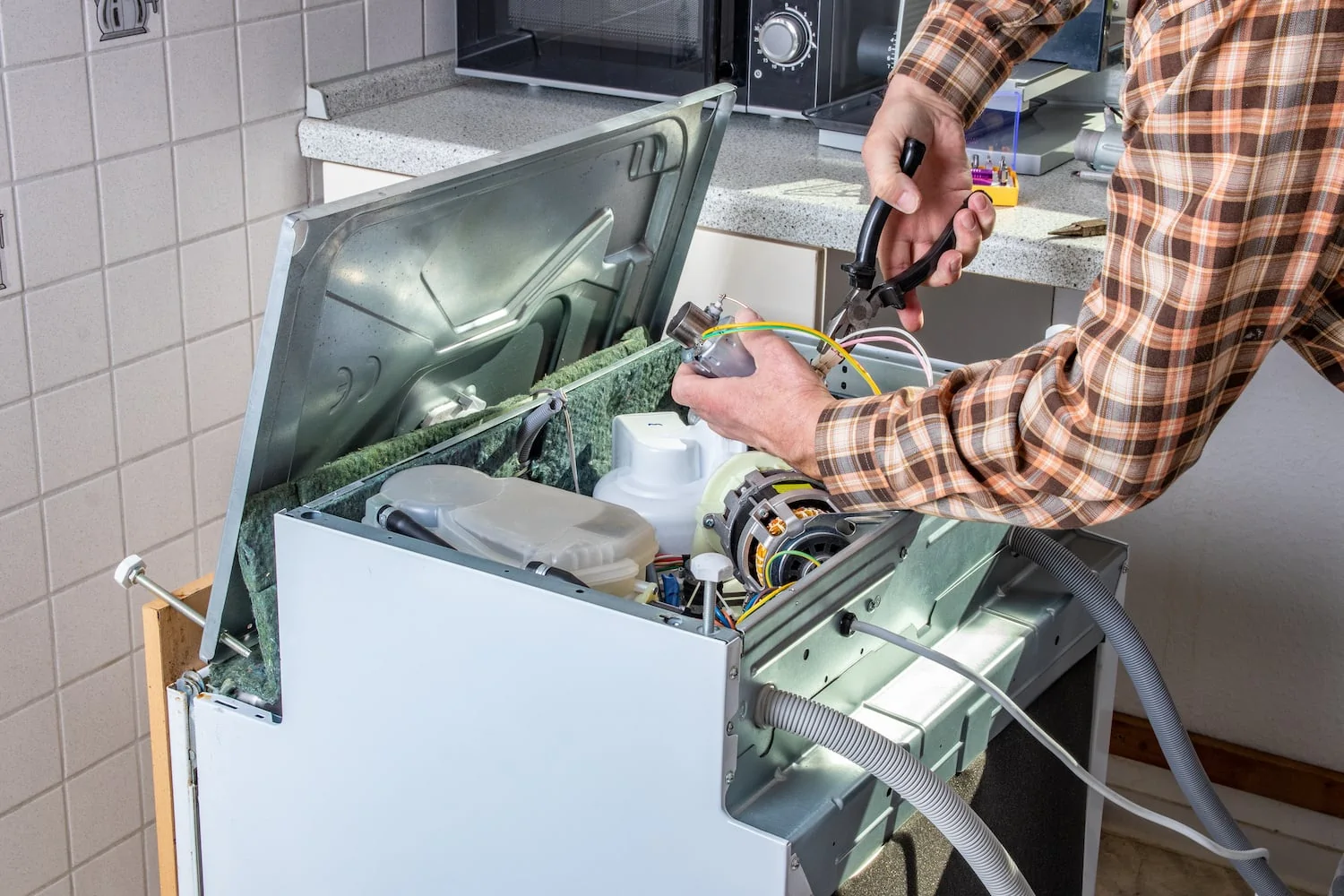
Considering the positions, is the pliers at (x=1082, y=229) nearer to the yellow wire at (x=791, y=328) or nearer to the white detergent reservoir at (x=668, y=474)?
the yellow wire at (x=791, y=328)

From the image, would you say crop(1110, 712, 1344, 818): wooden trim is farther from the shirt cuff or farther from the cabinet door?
the shirt cuff

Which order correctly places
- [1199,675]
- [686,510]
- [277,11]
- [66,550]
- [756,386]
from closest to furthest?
1. [756,386]
2. [686,510]
3. [66,550]
4. [277,11]
5. [1199,675]

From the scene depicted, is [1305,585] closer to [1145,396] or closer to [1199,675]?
[1199,675]

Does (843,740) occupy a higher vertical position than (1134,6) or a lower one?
lower

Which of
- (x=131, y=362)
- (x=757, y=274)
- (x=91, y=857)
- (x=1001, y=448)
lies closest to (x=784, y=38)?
(x=757, y=274)

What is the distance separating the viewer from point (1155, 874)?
7.16 ft

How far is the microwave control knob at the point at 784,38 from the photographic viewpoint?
1.83 metres

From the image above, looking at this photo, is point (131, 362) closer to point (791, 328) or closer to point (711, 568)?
point (791, 328)

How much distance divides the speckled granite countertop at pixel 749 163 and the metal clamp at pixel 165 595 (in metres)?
0.80

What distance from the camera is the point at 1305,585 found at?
1.92 metres

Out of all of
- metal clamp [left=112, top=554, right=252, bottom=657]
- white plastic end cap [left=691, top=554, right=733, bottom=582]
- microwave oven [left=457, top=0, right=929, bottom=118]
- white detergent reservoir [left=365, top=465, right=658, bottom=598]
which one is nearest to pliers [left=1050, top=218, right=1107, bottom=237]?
microwave oven [left=457, top=0, right=929, bottom=118]

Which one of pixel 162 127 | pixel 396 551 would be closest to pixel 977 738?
pixel 396 551

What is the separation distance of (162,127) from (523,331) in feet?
2.08

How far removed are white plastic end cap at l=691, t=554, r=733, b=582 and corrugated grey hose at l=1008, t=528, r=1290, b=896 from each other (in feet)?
1.31
